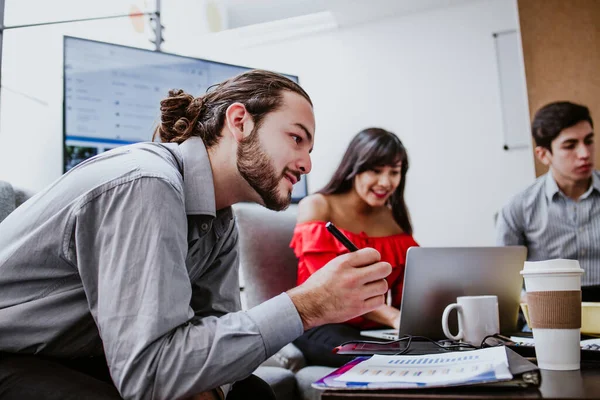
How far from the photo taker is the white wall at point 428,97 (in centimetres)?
295

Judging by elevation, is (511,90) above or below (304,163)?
above

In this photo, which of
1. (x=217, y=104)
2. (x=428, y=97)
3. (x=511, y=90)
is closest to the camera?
(x=217, y=104)

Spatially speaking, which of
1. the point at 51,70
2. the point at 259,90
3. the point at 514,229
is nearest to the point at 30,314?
the point at 259,90

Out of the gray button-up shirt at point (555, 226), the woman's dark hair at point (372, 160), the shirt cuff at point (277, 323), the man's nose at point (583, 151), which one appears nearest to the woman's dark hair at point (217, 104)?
the shirt cuff at point (277, 323)

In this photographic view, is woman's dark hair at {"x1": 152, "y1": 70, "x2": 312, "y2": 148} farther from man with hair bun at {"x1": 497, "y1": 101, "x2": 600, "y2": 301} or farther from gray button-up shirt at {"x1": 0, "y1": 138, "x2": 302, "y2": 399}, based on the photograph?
man with hair bun at {"x1": 497, "y1": 101, "x2": 600, "y2": 301}

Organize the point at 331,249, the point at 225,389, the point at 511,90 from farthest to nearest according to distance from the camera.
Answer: the point at 511,90, the point at 331,249, the point at 225,389

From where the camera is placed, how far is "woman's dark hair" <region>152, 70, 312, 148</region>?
3.36ft

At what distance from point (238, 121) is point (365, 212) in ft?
3.10

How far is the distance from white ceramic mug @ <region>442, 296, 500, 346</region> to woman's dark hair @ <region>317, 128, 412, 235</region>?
87cm

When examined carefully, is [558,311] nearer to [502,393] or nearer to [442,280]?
[502,393]

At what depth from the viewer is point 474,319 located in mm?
979

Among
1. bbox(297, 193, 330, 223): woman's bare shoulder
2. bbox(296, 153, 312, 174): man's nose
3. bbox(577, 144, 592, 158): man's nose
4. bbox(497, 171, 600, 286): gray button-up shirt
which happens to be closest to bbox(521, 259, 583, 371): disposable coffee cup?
bbox(296, 153, 312, 174): man's nose

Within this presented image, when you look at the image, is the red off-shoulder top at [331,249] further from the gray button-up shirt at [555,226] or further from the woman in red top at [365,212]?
the gray button-up shirt at [555,226]

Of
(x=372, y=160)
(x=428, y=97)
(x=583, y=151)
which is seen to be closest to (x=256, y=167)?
(x=372, y=160)
